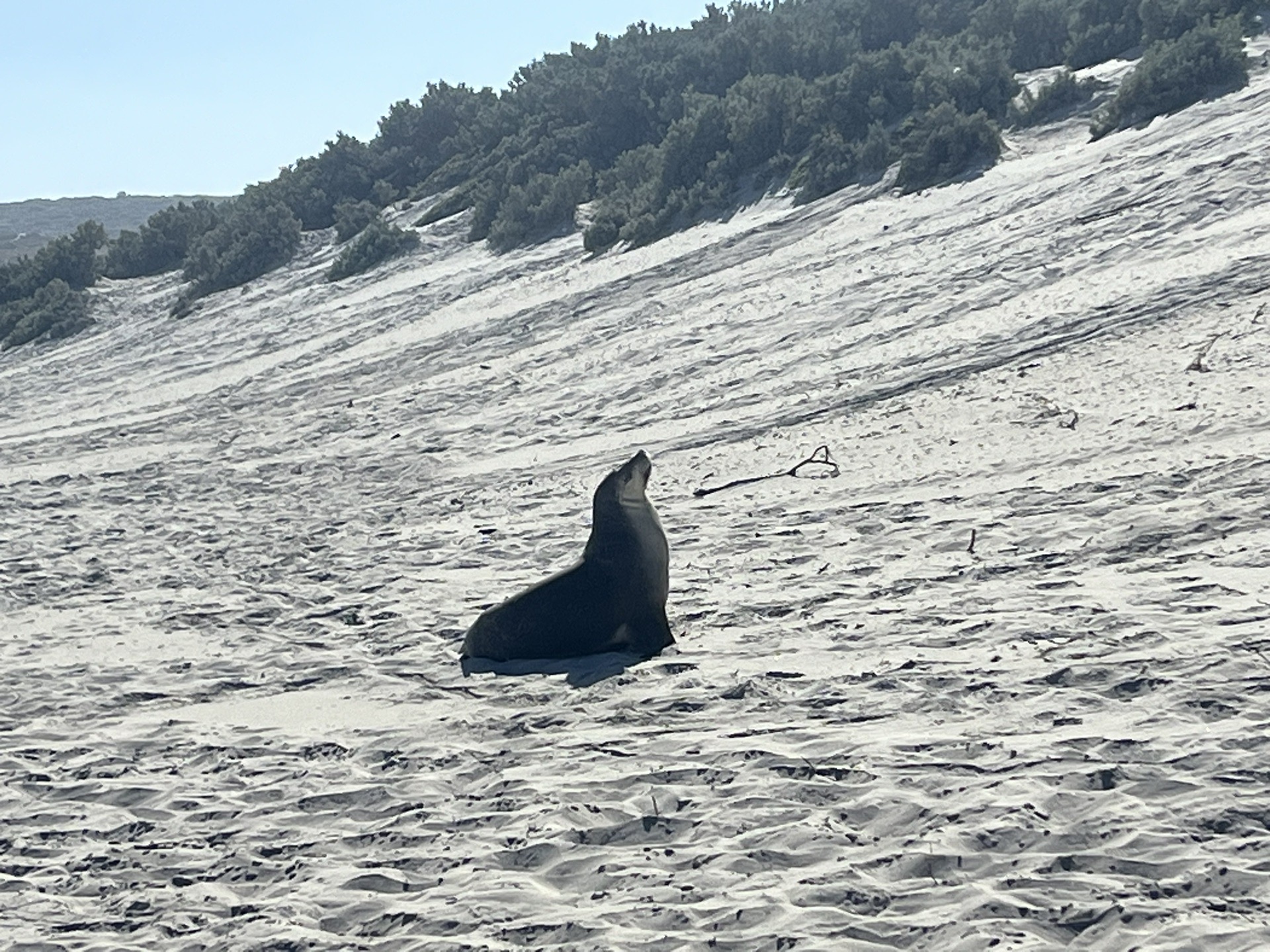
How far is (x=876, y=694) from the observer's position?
572 cm

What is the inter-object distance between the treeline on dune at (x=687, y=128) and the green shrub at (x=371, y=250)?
0.05m

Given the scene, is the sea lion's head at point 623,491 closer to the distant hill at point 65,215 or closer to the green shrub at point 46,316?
the green shrub at point 46,316

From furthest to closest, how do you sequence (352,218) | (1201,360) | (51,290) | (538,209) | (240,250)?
1. (352,218)
2. (51,290)
3. (240,250)
4. (538,209)
5. (1201,360)

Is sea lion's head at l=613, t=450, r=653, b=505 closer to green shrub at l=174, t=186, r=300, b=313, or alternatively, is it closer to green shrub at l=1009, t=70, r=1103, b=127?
green shrub at l=1009, t=70, r=1103, b=127

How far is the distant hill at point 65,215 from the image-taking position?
6228 cm

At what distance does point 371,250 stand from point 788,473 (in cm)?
1444

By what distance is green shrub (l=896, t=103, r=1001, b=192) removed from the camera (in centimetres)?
1716

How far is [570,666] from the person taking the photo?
6652 millimetres

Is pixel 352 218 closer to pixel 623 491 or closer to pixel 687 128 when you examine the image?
pixel 687 128

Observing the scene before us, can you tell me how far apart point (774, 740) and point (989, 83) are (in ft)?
52.1

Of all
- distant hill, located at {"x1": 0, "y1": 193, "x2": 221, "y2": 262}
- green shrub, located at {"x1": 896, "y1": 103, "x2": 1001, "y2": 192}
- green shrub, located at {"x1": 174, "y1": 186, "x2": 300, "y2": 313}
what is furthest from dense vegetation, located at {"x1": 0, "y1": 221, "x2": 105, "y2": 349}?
distant hill, located at {"x1": 0, "y1": 193, "x2": 221, "y2": 262}

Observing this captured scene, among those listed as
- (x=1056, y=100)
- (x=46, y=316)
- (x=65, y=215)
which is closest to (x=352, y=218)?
(x=46, y=316)

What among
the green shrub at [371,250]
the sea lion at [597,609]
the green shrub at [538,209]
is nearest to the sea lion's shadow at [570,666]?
the sea lion at [597,609]

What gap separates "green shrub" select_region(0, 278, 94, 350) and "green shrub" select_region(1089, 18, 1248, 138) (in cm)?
1656
